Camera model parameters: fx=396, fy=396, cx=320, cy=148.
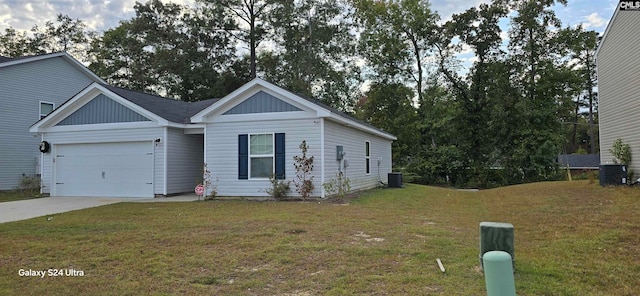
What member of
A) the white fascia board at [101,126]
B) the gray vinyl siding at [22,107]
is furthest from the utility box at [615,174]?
the gray vinyl siding at [22,107]

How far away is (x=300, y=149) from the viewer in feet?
36.7

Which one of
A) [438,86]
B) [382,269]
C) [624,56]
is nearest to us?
[382,269]

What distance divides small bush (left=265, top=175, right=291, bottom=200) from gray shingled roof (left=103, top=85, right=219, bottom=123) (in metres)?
4.31

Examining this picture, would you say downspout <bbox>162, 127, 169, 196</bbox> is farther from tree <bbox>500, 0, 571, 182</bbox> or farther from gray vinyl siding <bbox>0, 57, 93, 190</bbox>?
tree <bbox>500, 0, 571, 182</bbox>

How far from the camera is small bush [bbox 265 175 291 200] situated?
36.6 ft

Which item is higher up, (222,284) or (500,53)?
(500,53)

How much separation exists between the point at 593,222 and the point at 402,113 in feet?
71.9

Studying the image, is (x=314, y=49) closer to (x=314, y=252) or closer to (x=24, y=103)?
(x=24, y=103)

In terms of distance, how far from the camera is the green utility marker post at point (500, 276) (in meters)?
2.22

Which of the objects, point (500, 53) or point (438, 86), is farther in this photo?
point (438, 86)

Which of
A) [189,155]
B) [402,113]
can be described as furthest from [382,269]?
[402,113]

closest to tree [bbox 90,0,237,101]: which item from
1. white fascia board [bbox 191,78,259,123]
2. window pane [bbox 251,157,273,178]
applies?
white fascia board [bbox 191,78,259,123]

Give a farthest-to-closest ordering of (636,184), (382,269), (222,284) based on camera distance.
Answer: (636,184) → (382,269) → (222,284)

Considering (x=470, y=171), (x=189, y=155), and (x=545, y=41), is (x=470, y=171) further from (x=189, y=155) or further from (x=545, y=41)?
(x=189, y=155)
